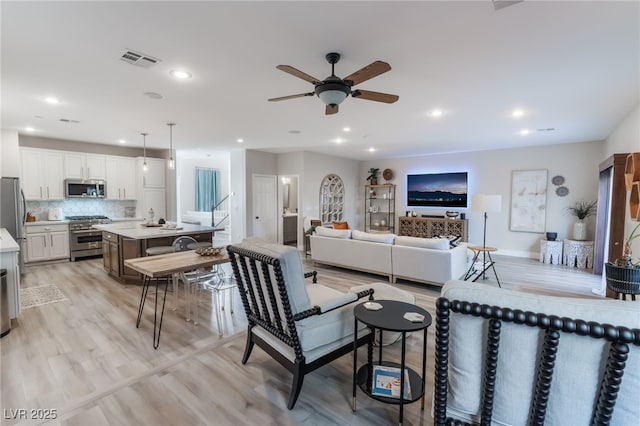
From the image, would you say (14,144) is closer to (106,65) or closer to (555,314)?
(106,65)

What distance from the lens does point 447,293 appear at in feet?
4.24

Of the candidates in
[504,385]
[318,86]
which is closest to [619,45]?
[318,86]

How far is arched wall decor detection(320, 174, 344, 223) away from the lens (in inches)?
342

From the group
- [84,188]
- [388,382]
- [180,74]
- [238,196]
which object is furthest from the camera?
[238,196]

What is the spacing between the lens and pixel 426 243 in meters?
4.64

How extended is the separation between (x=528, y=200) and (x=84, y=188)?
1035 cm

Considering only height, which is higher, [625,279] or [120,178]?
[120,178]

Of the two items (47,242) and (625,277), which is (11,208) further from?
(625,277)

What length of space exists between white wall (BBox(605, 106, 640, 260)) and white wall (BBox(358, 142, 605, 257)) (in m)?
1.65

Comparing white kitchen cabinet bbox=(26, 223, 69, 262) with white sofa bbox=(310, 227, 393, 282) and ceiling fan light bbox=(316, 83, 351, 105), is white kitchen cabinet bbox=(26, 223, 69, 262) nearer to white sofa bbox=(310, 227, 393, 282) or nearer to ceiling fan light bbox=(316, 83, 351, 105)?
white sofa bbox=(310, 227, 393, 282)

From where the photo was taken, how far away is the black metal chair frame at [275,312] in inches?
78.4

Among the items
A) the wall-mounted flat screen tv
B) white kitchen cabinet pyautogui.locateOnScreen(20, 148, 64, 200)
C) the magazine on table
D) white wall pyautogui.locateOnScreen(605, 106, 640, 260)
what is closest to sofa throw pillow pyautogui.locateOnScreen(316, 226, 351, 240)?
the magazine on table

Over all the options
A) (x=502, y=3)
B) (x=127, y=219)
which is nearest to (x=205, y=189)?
(x=127, y=219)

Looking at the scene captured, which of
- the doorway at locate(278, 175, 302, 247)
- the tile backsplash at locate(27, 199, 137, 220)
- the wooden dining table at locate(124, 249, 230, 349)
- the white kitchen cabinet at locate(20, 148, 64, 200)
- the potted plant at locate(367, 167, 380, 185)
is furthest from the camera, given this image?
the potted plant at locate(367, 167, 380, 185)
